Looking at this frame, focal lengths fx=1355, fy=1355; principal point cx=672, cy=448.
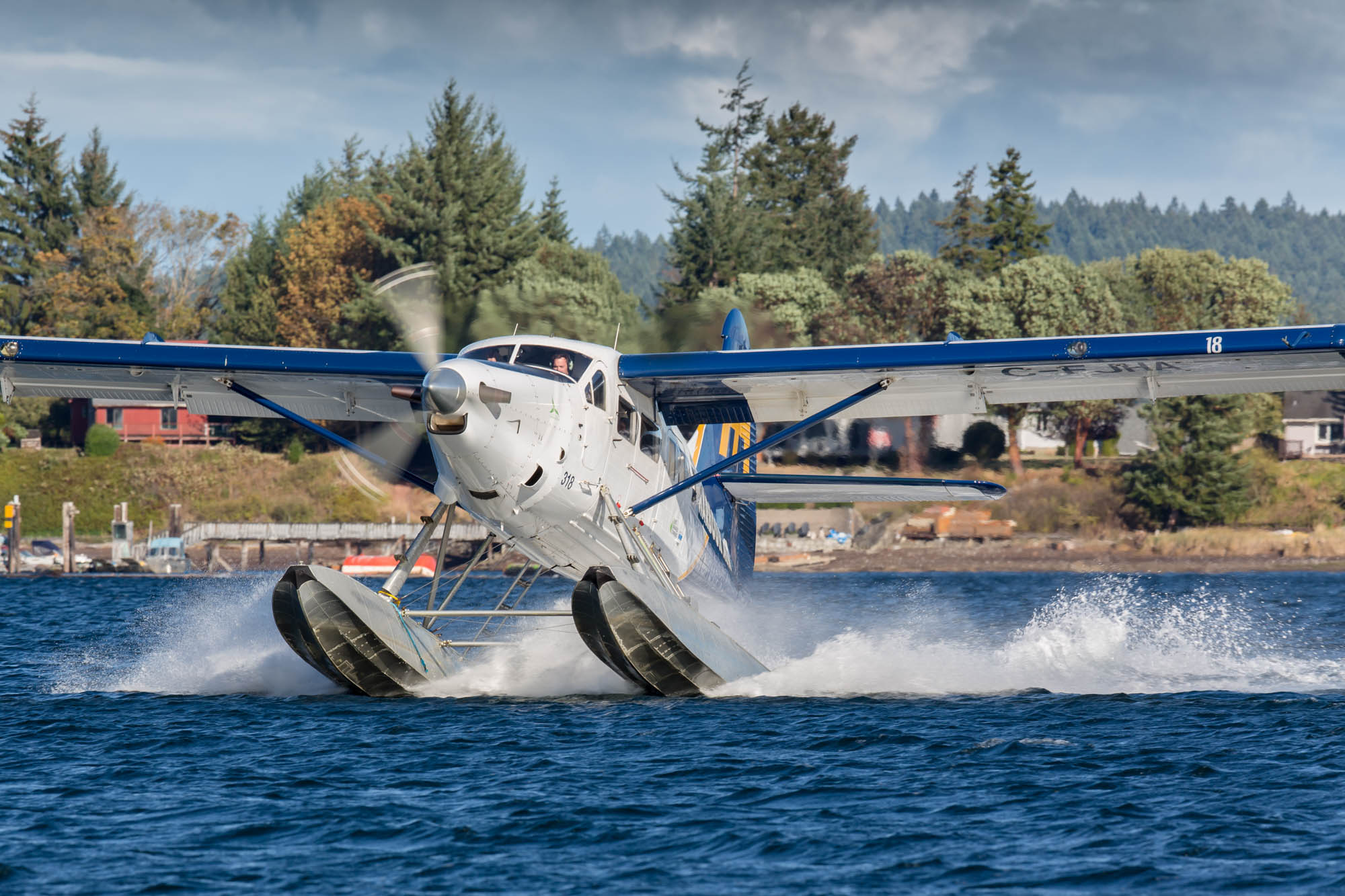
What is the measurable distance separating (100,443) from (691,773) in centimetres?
4811

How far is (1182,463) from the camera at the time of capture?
4444 centimetres

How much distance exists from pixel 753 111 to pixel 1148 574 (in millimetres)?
35711

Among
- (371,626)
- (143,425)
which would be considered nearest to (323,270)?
(143,425)

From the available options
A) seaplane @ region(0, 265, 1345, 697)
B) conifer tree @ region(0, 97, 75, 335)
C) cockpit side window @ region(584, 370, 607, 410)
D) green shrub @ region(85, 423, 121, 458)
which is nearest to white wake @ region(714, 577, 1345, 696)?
seaplane @ region(0, 265, 1345, 697)

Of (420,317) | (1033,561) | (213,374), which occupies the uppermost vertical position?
(420,317)

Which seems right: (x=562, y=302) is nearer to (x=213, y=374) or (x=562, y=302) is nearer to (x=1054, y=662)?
(x=213, y=374)

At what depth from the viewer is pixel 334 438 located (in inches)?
523

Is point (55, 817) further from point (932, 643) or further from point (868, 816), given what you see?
point (932, 643)

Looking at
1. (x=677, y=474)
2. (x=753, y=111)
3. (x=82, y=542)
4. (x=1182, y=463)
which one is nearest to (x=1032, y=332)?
(x=1182, y=463)

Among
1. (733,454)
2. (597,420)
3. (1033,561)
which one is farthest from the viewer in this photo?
(1033,561)

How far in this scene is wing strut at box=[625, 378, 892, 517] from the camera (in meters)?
12.7

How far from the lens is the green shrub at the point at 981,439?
39.0 m

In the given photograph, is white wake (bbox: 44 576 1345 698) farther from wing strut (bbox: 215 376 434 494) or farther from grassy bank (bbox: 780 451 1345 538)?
grassy bank (bbox: 780 451 1345 538)

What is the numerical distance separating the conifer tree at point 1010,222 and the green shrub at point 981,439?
25137 mm
